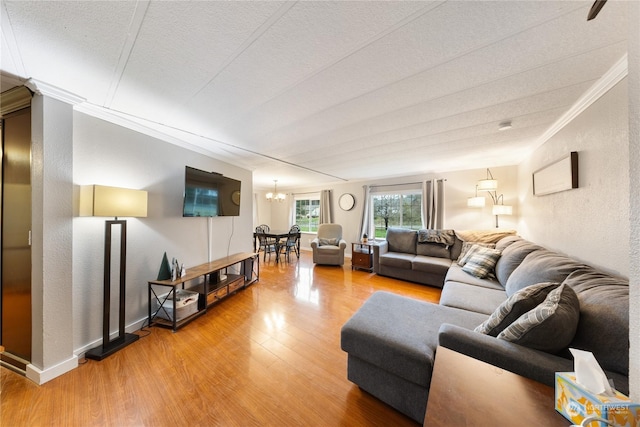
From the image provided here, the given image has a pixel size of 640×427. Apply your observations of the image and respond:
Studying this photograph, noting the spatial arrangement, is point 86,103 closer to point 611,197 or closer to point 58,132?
point 58,132

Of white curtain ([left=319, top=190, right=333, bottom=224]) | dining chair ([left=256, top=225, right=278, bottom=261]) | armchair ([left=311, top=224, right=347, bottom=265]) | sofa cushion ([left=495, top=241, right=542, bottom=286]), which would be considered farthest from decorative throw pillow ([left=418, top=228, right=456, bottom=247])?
dining chair ([left=256, top=225, right=278, bottom=261])

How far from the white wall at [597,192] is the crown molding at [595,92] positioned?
0.04 m

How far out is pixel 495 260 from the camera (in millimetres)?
2705

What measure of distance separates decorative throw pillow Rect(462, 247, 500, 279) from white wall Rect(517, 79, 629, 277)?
545 millimetres

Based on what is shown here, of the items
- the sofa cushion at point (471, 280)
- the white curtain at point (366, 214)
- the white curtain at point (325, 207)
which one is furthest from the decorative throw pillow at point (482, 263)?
the white curtain at point (325, 207)

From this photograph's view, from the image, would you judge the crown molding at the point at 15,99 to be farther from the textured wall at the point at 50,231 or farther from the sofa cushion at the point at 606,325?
the sofa cushion at the point at 606,325

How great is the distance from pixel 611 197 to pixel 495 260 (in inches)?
57.8

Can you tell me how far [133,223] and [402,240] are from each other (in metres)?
4.39

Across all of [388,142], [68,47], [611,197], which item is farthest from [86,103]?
[611,197]

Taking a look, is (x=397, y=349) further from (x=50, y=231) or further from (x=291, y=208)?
(x=291, y=208)

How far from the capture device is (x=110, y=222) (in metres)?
1.85

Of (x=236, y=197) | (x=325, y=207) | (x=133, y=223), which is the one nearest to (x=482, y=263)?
(x=236, y=197)

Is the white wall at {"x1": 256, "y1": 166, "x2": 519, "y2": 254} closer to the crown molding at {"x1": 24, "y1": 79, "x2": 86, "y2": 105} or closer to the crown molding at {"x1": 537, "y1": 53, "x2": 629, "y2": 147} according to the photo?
the crown molding at {"x1": 537, "y1": 53, "x2": 629, "y2": 147}

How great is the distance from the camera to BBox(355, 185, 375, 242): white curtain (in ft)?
17.9
